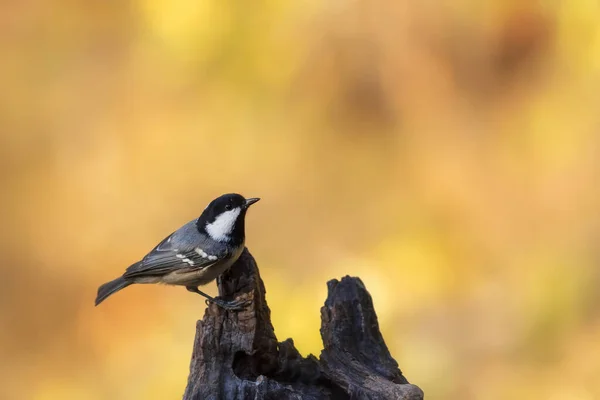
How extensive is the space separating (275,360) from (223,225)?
626 mm

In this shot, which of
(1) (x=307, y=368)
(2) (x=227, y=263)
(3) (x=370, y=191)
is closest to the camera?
(1) (x=307, y=368)

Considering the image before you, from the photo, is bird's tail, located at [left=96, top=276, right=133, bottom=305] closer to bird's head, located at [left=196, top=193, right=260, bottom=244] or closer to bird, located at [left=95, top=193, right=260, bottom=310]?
bird, located at [left=95, top=193, right=260, bottom=310]

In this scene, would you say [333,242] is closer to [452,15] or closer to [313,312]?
[313,312]

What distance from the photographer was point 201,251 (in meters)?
2.41

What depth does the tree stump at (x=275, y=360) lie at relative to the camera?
1913 mm

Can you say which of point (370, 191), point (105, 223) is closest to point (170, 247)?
point (105, 223)

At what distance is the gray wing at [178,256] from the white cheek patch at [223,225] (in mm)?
44

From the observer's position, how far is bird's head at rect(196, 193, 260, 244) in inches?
94.7

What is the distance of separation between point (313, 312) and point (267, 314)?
175 cm

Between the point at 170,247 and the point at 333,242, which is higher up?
the point at 333,242

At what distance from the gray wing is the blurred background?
4.56 ft

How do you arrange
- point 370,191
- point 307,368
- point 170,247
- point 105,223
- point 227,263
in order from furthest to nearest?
1. point 370,191
2. point 105,223
3. point 170,247
4. point 227,263
5. point 307,368

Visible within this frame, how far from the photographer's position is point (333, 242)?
14.2 ft

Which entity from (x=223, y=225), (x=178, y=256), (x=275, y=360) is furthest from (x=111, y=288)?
(x=275, y=360)
